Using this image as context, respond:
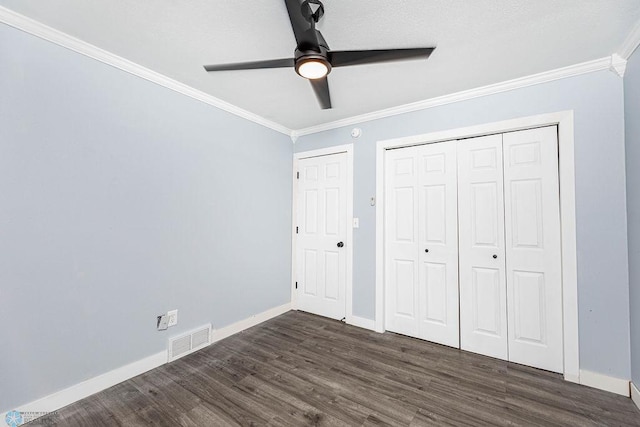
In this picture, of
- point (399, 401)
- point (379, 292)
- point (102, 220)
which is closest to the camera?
point (399, 401)

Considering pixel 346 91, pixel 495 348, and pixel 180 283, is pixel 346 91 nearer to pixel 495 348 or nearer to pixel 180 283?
pixel 180 283

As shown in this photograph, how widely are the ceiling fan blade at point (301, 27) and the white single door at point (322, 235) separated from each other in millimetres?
2059

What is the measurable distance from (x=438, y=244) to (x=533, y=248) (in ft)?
2.58

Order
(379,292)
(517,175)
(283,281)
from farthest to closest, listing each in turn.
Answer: (283,281), (379,292), (517,175)

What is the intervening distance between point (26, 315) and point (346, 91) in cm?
300

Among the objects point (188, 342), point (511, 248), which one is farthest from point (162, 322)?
point (511, 248)

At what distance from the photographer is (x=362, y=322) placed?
3178 millimetres

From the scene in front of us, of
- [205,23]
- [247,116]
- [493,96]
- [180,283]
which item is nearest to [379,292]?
[180,283]

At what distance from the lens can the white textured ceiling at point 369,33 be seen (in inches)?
63.2

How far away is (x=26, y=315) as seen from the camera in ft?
5.59

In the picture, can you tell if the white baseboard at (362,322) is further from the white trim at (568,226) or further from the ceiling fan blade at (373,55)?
the ceiling fan blade at (373,55)

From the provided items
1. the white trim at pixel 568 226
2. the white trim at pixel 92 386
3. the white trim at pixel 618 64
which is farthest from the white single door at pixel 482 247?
the white trim at pixel 92 386

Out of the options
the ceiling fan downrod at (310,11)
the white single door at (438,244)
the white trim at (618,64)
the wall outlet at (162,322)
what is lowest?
the wall outlet at (162,322)

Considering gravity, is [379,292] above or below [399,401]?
above
